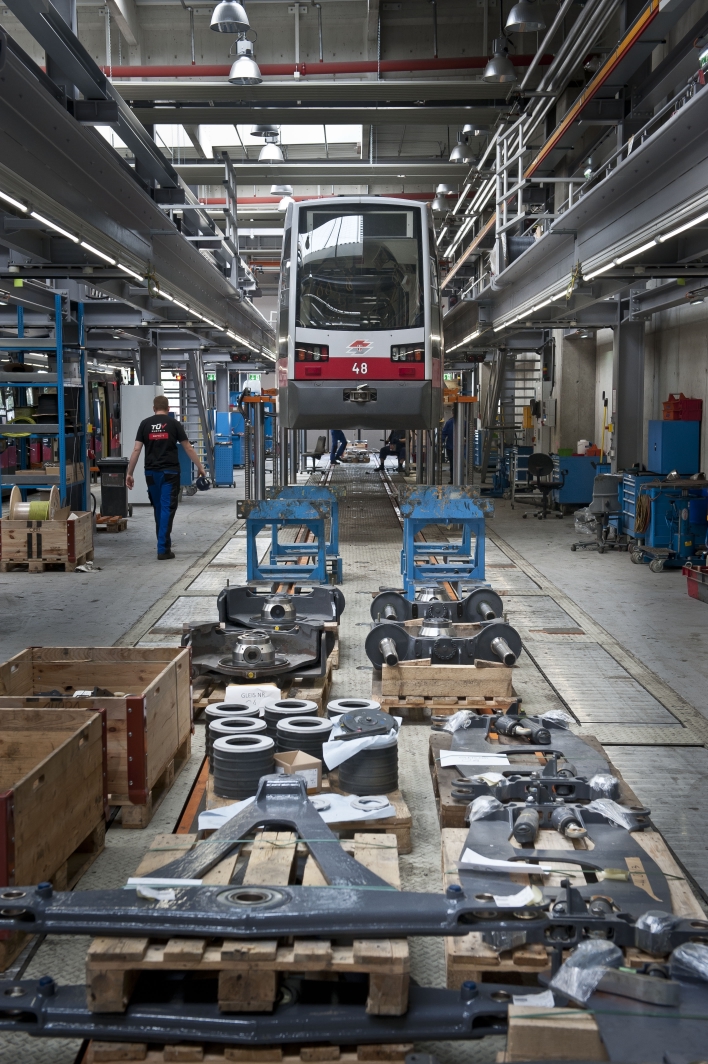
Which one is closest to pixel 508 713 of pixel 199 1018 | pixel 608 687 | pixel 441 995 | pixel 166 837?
pixel 608 687

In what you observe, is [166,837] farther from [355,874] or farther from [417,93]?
[417,93]

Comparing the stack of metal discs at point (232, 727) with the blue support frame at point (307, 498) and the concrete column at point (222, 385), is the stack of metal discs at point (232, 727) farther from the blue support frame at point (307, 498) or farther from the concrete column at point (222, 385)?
the concrete column at point (222, 385)

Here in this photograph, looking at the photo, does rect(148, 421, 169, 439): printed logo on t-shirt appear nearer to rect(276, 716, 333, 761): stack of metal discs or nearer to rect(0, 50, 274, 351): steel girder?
rect(0, 50, 274, 351): steel girder

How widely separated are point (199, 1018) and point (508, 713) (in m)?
3.06

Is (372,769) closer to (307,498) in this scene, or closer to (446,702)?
(446,702)

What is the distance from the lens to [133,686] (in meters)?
5.06

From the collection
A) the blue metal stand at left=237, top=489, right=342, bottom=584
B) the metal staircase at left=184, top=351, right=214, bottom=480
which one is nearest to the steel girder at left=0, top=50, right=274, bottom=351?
the blue metal stand at left=237, top=489, right=342, bottom=584

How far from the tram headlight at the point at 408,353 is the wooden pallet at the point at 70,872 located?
7631mm

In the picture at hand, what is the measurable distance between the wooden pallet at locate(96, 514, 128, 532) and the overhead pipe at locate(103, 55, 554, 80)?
5.84m

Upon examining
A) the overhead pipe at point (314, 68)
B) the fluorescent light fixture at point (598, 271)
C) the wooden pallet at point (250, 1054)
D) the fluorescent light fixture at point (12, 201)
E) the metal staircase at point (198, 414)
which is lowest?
the wooden pallet at point (250, 1054)

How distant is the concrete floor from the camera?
3807 millimetres

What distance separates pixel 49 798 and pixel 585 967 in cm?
181

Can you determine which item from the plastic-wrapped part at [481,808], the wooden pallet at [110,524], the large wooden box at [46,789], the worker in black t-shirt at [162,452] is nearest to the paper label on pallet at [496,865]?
the plastic-wrapped part at [481,808]

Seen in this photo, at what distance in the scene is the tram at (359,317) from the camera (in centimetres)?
1079
